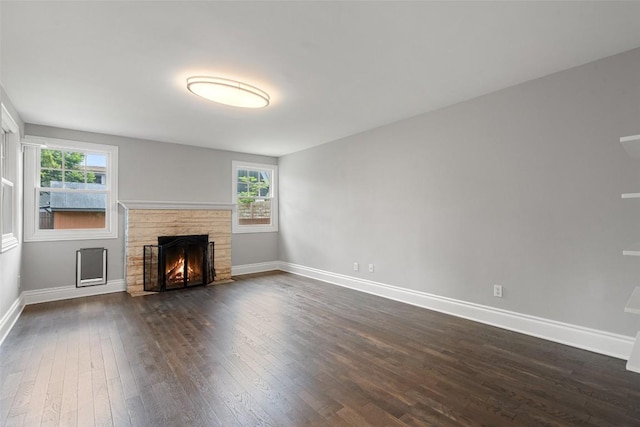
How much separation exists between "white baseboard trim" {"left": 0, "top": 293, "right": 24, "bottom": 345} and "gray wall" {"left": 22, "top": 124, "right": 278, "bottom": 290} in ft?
1.38

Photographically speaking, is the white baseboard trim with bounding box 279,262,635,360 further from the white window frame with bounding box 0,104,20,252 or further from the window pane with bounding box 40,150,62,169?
the window pane with bounding box 40,150,62,169

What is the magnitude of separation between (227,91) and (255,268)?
4077mm

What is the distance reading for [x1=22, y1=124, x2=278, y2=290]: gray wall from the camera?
4266 millimetres

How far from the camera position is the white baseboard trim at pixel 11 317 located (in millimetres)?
2957

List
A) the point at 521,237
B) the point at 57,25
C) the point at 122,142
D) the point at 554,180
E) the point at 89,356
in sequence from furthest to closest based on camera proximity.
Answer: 1. the point at 122,142
2. the point at 521,237
3. the point at 554,180
4. the point at 89,356
5. the point at 57,25

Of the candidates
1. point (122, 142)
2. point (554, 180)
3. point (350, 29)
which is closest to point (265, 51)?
point (350, 29)

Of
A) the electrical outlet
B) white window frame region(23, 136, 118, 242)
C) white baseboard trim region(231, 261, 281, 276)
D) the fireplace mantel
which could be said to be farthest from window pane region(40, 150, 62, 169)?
the electrical outlet

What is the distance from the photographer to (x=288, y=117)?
402cm

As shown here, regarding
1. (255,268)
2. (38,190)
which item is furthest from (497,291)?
(38,190)

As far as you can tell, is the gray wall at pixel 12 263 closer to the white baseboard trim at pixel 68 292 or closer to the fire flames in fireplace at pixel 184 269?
the white baseboard trim at pixel 68 292

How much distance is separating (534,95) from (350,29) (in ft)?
6.72

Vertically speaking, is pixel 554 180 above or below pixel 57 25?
below

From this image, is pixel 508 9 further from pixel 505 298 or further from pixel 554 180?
pixel 505 298

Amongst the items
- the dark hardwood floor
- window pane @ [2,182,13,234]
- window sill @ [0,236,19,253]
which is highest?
window pane @ [2,182,13,234]
